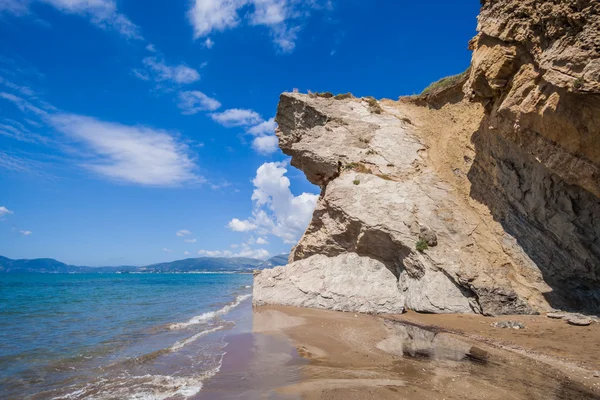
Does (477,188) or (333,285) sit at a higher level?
(477,188)

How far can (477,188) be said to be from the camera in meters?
18.2

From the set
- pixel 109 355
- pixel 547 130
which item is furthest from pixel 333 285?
pixel 547 130

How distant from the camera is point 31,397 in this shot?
7.31 meters

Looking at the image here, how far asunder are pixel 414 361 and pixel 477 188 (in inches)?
518

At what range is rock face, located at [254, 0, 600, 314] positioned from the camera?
10156 mm

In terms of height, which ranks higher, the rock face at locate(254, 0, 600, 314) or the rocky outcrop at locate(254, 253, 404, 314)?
the rock face at locate(254, 0, 600, 314)

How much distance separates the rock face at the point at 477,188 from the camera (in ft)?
33.3

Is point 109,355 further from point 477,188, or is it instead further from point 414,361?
point 477,188

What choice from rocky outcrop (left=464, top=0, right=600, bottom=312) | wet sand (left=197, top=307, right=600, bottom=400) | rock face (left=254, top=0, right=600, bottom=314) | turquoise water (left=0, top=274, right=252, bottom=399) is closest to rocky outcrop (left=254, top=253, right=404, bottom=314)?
rock face (left=254, top=0, right=600, bottom=314)

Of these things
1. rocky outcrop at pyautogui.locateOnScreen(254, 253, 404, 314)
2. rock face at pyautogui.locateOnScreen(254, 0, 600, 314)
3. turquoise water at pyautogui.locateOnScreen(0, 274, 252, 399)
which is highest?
rock face at pyautogui.locateOnScreen(254, 0, 600, 314)

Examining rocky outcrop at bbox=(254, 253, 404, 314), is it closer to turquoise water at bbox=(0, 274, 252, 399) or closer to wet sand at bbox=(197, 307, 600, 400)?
wet sand at bbox=(197, 307, 600, 400)

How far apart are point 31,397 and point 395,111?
27055mm

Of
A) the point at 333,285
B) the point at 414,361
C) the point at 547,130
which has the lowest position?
the point at 414,361

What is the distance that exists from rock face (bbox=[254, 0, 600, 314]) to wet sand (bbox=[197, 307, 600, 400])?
269 centimetres
